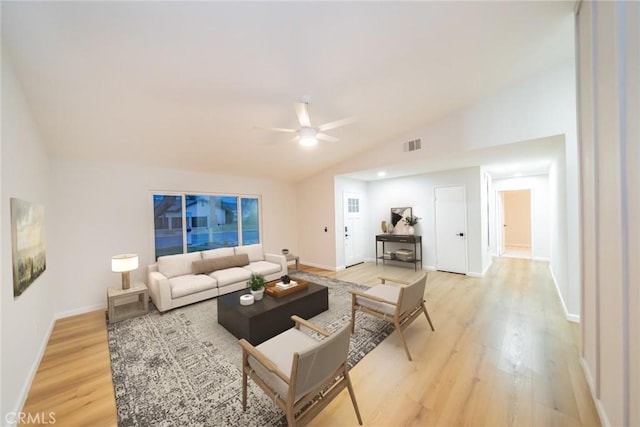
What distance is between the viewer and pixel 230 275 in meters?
Result: 4.14

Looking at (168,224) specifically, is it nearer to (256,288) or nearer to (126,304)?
(126,304)

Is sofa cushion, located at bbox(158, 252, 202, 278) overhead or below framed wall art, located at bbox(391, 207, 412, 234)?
below

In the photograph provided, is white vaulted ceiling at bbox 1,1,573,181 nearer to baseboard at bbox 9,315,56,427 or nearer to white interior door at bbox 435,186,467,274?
white interior door at bbox 435,186,467,274

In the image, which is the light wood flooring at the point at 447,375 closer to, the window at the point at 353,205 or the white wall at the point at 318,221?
the white wall at the point at 318,221

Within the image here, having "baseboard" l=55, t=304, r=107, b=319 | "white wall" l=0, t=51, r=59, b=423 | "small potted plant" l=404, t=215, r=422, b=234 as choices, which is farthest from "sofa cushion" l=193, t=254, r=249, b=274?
"small potted plant" l=404, t=215, r=422, b=234

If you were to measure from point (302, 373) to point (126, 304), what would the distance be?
158 inches

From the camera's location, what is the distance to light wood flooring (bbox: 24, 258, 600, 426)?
1702 mm

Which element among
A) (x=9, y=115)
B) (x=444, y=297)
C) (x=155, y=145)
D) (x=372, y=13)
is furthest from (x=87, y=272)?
(x=444, y=297)

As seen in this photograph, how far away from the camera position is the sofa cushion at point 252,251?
16.3 feet

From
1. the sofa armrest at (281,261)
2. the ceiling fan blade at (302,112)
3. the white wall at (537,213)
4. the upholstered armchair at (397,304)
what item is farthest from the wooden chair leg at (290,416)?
the white wall at (537,213)

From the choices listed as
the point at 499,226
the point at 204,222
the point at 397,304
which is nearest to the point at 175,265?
the point at 204,222

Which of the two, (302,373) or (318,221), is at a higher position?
(318,221)

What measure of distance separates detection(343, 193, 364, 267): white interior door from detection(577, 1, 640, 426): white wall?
446 centimetres

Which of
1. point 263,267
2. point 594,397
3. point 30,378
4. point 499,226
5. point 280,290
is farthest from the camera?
point 499,226
